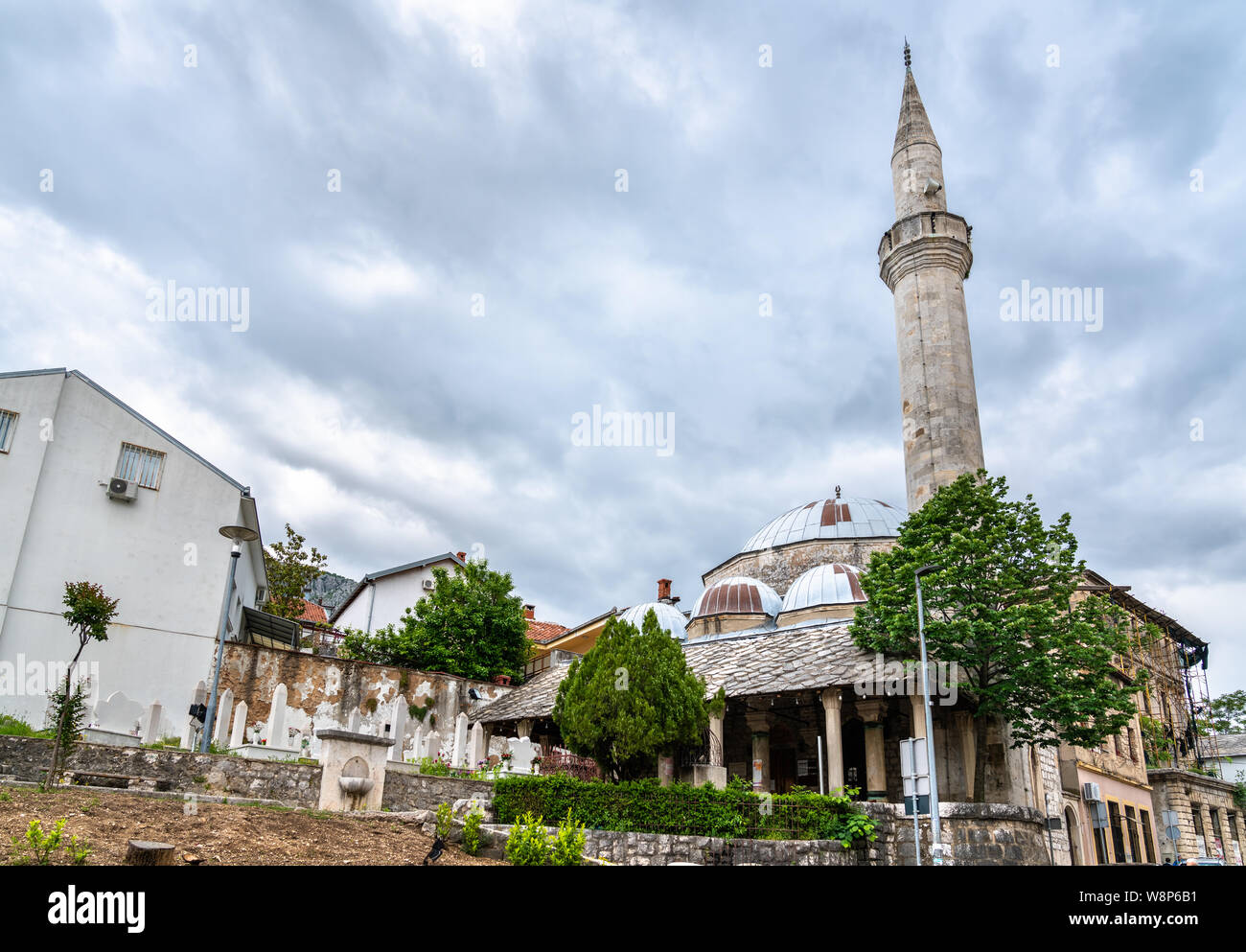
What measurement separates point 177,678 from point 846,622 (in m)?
16.8

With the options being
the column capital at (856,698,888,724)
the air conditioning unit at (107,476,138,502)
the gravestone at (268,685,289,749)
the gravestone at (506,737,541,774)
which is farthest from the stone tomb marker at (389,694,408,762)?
the column capital at (856,698,888,724)

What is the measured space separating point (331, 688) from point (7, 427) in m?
10.0

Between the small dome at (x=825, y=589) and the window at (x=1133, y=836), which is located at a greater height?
the small dome at (x=825, y=589)

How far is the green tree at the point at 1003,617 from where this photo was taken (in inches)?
723

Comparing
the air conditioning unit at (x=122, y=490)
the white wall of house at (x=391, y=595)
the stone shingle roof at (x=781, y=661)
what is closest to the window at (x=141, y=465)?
the air conditioning unit at (x=122, y=490)

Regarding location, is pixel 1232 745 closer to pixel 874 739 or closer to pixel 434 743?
pixel 874 739

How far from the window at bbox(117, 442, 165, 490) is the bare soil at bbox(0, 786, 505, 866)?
13.6 meters

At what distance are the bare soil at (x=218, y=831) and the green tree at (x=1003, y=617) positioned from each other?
13.6 meters

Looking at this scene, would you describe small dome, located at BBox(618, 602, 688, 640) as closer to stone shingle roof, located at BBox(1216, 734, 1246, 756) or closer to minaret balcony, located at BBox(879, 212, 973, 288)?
minaret balcony, located at BBox(879, 212, 973, 288)

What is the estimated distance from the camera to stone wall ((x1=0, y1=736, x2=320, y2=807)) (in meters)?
10.7

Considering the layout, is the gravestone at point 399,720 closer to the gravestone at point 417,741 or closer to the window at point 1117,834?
the gravestone at point 417,741
